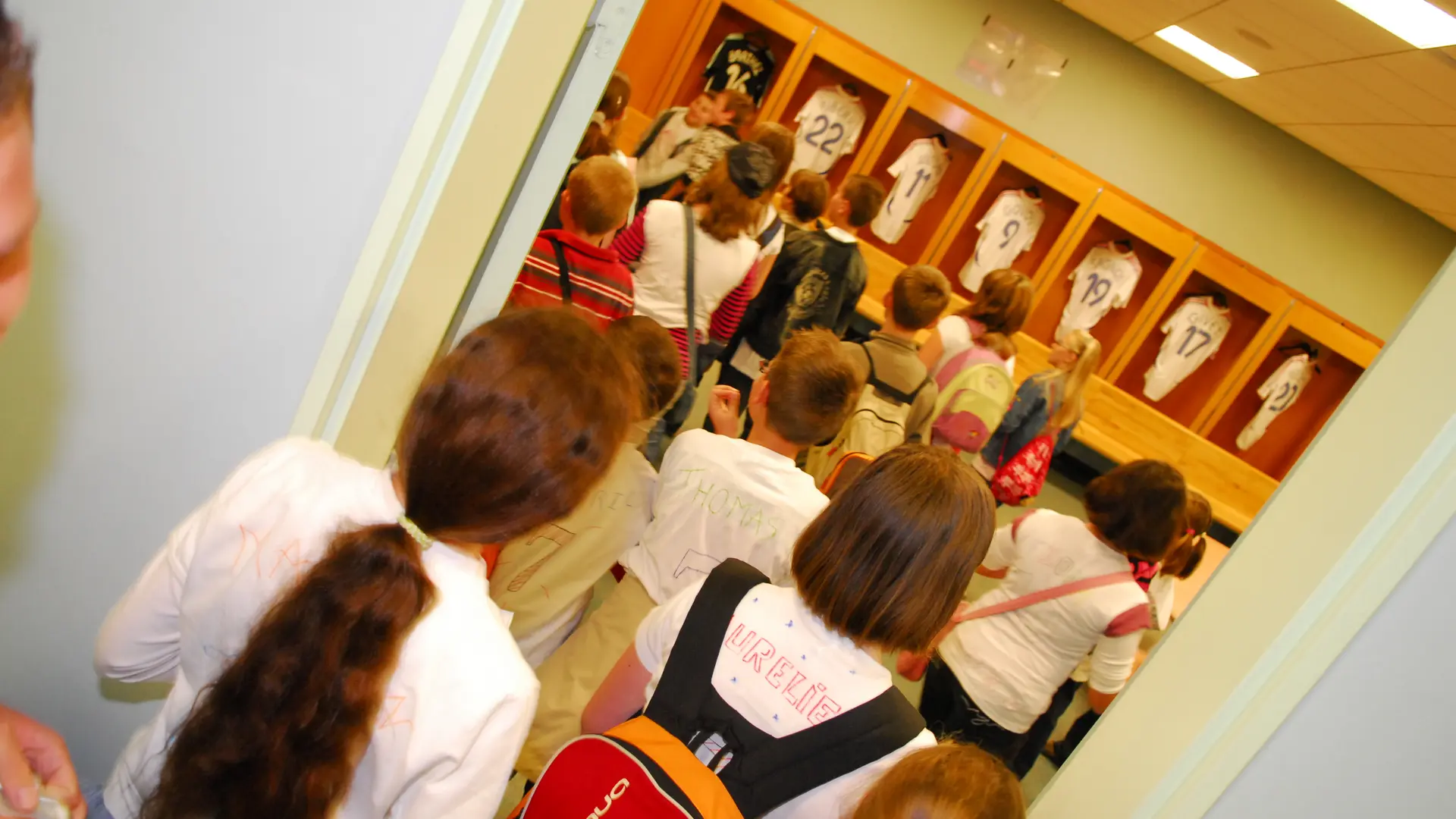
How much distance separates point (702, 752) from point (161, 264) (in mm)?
1151

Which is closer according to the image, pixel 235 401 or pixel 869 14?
A: pixel 235 401

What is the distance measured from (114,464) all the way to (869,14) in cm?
681

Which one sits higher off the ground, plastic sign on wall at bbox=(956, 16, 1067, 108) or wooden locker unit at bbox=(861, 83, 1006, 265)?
plastic sign on wall at bbox=(956, 16, 1067, 108)

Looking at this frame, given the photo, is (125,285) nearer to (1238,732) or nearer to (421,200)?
(421,200)

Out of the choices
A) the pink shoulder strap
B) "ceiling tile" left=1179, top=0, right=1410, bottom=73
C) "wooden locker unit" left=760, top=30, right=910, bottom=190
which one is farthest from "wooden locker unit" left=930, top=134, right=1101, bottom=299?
the pink shoulder strap

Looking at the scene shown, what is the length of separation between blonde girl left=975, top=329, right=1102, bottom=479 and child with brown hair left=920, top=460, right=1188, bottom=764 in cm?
136

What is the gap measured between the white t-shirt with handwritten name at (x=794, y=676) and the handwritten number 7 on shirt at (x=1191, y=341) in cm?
681

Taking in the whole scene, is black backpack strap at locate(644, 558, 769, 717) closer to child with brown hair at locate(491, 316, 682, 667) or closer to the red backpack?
the red backpack

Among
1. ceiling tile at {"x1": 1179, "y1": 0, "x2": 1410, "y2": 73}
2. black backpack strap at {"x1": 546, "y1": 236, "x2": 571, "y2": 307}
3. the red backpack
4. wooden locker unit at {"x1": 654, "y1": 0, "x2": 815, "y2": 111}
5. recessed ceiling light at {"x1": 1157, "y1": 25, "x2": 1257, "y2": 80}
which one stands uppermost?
recessed ceiling light at {"x1": 1157, "y1": 25, "x2": 1257, "y2": 80}

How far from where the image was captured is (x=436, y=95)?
1.29m

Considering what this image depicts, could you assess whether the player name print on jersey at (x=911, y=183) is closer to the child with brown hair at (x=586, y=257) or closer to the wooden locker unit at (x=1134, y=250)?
→ the wooden locker unit at (x=1134, y=250)

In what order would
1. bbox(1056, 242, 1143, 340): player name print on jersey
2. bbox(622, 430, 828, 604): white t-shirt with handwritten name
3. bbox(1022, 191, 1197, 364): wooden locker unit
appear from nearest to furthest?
bbox(622, 430, 828, 604): white t-shirt with handwritten name, bbox(1022, 191, 1197, 364): wooden locker unit, bbox(1056, 242, 1143, 340): player name print on jersey

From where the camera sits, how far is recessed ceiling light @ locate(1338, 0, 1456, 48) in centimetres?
330

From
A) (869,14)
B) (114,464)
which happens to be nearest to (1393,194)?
(869,14)
